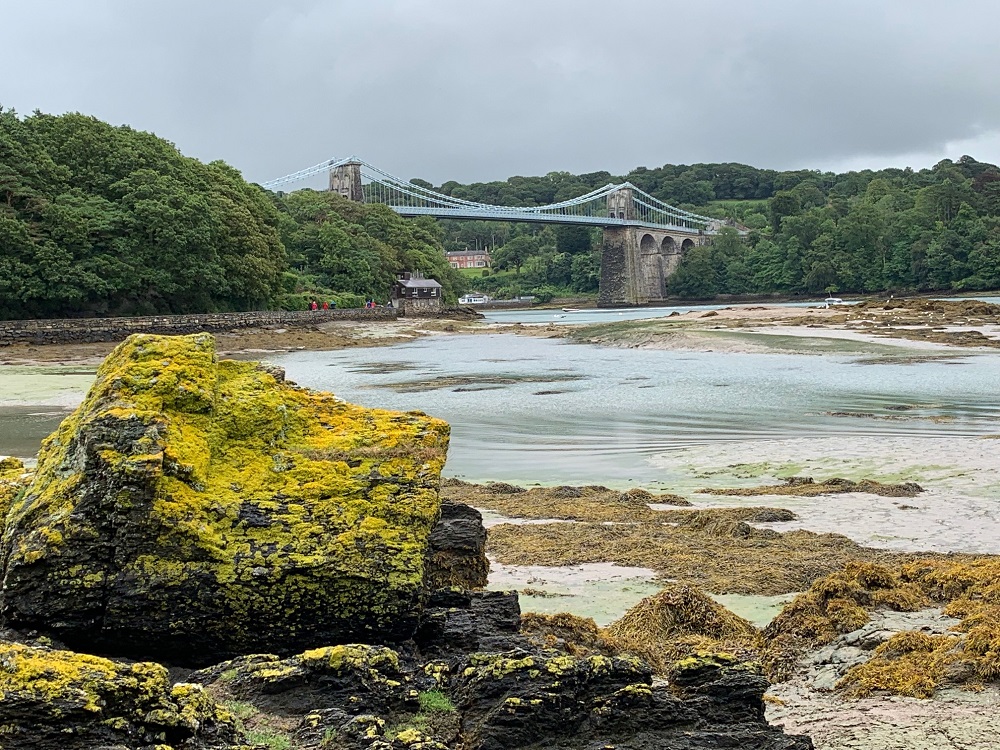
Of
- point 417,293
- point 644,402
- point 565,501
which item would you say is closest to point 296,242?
point 417,293

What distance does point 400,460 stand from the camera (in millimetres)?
4609

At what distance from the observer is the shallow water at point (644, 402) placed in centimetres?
1482

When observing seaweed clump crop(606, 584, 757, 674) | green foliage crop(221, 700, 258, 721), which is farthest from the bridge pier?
green foliage crop(221, 700, 258, 721)

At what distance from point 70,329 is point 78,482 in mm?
41684

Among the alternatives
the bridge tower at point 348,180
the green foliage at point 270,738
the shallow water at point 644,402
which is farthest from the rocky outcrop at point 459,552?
the bridge tower at point 348,180

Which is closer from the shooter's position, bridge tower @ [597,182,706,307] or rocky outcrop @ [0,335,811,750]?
rocky outcrop @ [0,335,811,750]

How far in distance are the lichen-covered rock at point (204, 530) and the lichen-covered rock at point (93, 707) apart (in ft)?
2.99

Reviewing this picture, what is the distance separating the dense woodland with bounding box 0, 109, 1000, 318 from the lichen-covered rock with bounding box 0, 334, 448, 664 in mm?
42736

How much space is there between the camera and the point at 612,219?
127 metres

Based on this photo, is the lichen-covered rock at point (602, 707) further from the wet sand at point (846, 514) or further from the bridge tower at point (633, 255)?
the bridge tower at point (633, 255)

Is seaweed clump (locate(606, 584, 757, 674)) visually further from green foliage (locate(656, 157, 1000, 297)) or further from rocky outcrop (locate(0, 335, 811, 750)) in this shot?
green foliage (locate(656, 157, 1000, 297))

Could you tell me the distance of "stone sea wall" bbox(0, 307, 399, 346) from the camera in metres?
41.2

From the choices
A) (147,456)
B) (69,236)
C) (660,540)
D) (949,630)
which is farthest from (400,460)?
(69,236)

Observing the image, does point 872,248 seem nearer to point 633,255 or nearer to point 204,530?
point 633,255
